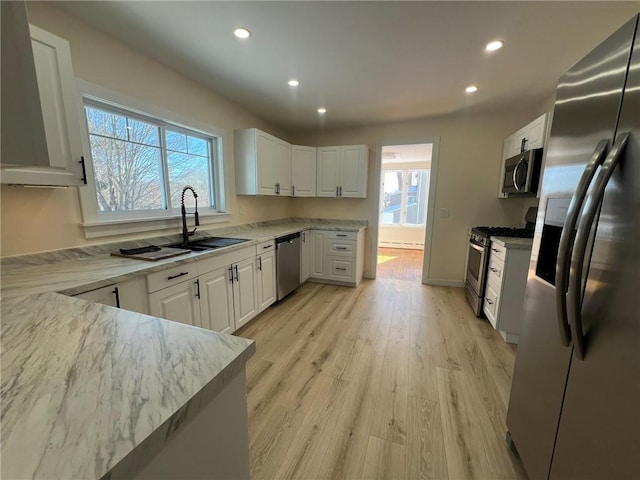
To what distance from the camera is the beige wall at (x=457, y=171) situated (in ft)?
11.4

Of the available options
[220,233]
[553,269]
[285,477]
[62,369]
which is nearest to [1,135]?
[62,369]

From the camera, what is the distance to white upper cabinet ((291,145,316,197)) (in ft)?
12.9

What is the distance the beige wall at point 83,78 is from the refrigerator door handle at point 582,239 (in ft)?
8.68

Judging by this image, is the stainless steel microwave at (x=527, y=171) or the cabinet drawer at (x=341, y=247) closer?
the stainless steel microwave at (x=527, y=171)

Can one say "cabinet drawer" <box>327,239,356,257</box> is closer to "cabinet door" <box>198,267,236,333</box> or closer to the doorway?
"cabinet door" <box>198,267,236,333</box>

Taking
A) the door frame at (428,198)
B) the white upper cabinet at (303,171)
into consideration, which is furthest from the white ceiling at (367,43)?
the white upper cabinet at (303,171)

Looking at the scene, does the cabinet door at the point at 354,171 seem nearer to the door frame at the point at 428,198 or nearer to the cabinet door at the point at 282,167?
the door frame at the point at 428,198

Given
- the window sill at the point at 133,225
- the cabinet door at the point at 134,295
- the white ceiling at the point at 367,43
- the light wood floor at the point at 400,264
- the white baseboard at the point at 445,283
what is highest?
the white ceiling at the point at 367,43

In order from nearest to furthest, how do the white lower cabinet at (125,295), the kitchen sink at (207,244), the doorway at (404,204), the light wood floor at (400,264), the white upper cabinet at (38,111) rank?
the white upper cabinet at (38,111)
the white lower cabinet at (125,295)
the kitchen sink at (207,244)
the light wood floor at (400,264)
the doorway at (404,204)

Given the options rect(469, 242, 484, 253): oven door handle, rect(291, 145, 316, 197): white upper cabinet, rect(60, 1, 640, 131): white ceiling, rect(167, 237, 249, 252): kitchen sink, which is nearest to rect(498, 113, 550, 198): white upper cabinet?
rect(60, 1, 640, 131): white ceiling

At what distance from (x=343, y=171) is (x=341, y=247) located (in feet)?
3.84

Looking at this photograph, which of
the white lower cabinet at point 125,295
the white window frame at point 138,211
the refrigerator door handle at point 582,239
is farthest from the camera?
the white window frame at point 138,211

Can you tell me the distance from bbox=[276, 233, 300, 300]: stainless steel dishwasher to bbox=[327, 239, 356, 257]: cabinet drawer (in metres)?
0.52

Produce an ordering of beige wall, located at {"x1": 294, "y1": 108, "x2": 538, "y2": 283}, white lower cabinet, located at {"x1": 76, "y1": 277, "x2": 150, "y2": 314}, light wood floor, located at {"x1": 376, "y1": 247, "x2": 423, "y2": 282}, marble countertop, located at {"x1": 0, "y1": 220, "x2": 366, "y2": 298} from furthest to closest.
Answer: light wood floor, located at {"x1": 376, "y1": 247, "x2": 423, "y2": 282}, beige wall, located at {"x1": 294, "y1": 108, "x2": 538, "y2": 283}, white lower cabinet, located at {"x1": 76, "y1": 277, "x2": 150, "y2": 314}, marble countertop, located at {"x1": 0, "y1": 220, "x2": 366, "y2": 298}
